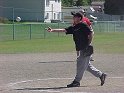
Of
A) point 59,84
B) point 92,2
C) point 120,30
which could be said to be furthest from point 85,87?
point 92,2

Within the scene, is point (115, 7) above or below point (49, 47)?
below

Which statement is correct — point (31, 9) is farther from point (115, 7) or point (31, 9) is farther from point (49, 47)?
point (49, 47)

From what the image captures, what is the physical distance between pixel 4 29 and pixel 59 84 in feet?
104

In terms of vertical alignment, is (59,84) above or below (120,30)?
above

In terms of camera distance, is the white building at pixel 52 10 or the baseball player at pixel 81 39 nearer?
the baseball player at pixel 81 39

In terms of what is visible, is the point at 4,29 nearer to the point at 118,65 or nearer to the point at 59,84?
the point at 118,65

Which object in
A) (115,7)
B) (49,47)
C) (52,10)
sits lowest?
(115,7)

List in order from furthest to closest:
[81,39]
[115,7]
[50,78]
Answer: [115,7] → [50,78] → [81,39]

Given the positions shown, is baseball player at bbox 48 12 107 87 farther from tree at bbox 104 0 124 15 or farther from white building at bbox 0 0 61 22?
tree at bbox 104 0 124 15

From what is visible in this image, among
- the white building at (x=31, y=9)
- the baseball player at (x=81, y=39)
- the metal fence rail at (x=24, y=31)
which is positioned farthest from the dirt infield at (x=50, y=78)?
the white building at (x=31, y=9)

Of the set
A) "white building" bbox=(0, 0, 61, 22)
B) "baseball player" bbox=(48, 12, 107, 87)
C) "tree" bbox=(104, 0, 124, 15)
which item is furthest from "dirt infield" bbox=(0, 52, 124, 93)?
"tree" bbox=(104, 0, 124, 15)

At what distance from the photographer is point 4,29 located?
44.1m

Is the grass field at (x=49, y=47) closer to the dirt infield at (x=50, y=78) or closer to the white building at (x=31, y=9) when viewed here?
the dirt infield at (x=50, y=78)

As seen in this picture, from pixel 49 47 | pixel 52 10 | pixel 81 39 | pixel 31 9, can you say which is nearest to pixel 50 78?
pixel 81 39
